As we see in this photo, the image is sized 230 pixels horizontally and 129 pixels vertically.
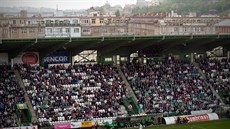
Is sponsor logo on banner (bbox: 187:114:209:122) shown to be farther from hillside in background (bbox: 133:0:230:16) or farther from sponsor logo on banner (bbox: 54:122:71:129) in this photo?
hillside in background (bbox: 133:0:230:16)

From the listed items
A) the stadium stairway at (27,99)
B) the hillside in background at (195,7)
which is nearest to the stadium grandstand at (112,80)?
the stadium stairway at (27,99)

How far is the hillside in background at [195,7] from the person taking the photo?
105044mm

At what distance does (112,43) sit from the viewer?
47.5m

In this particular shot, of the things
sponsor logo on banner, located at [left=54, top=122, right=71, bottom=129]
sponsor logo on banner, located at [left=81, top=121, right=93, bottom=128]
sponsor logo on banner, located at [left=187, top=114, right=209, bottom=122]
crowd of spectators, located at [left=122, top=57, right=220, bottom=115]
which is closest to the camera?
sponsor logo on banner, located at [left=54, top=122, right=71, bottom=129]

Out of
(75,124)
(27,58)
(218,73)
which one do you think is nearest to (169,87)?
(218,73)

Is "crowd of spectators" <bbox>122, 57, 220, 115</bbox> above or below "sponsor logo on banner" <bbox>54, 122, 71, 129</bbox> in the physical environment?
above

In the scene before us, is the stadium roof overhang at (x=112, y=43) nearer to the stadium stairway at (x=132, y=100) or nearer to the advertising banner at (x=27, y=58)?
the advertising banner at (x=27, y=58)

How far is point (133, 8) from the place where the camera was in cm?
16075

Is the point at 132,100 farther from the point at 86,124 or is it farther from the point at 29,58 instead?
the point at 29,58

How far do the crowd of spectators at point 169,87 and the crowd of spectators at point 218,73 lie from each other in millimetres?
986

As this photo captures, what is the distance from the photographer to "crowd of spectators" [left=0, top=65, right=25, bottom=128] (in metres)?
38.1

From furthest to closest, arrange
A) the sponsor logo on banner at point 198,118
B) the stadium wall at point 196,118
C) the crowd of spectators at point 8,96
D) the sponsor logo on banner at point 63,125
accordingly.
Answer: the sponsor logo on banner at point 198,118, the stadium wall at point 196,118, the sponsor logo on banner at point 63,125, the crowd of spectators at point 8,96

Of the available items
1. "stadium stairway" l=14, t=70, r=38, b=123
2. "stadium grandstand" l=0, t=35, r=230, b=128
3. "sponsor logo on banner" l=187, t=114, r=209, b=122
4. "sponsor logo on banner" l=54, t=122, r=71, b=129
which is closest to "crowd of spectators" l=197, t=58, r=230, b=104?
"stadium grandstand" l=0, t=35, r=230, b=128

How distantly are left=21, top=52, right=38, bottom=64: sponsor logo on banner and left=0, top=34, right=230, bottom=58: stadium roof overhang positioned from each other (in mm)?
667
